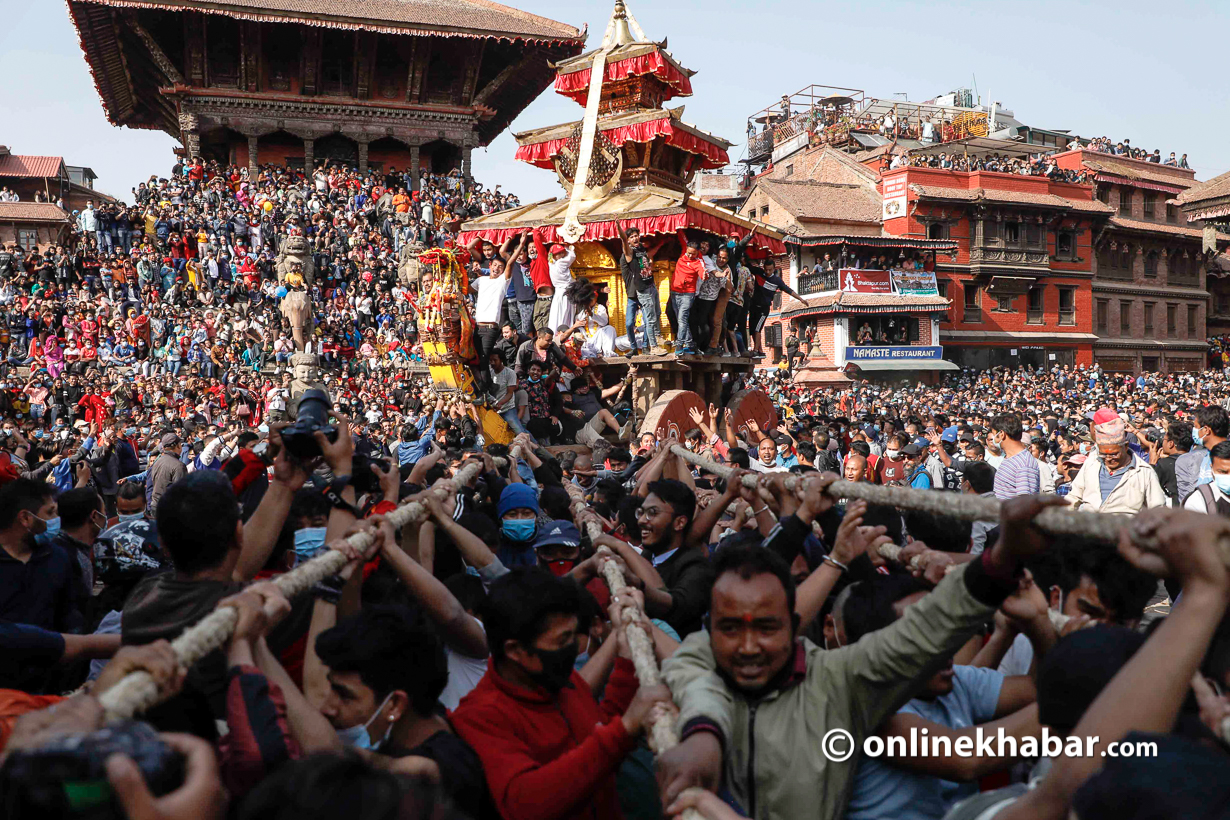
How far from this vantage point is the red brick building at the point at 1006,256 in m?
40.1

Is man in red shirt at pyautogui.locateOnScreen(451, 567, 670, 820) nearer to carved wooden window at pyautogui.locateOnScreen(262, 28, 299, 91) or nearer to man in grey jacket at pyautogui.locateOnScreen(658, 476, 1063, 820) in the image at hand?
man in grey jacket at pyautogui.locateOnScreen(658, 476, 1063, 820)

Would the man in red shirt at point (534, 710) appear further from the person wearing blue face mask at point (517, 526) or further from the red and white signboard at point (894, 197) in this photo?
the red and white signboard at point (894, 197)

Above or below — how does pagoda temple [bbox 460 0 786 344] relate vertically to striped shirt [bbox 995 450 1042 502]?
above

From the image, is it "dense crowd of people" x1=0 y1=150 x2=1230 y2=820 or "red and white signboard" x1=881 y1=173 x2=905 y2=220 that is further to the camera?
"red and white signboard" x1=881 y1=173 x2=905 y2=220

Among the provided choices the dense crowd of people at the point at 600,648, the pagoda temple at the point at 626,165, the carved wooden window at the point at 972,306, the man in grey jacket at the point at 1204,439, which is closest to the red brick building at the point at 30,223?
the pagoda temple at the point at 626,165

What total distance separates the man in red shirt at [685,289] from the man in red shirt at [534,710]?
9388mm

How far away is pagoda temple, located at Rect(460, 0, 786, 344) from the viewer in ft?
40.3

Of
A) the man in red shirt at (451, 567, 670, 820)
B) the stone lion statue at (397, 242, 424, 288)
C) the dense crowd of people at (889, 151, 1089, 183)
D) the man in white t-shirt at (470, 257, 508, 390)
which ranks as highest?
the dense crowd of people at (889, 151, 1089, 183)

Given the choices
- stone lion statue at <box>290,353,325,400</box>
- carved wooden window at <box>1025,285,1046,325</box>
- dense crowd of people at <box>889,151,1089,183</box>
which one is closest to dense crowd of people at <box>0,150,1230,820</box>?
stone lion statue at <box>290,353,325,400</box>

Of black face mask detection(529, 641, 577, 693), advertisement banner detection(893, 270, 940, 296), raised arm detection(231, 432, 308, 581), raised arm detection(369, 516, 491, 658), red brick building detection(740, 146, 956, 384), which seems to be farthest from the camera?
advertisement banner detection(893, 270, 940, 296)

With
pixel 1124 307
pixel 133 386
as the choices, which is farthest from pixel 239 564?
pixel 1124 307

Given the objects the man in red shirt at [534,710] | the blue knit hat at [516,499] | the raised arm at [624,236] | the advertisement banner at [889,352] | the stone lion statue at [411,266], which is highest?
the stone lion statue at [411,266]

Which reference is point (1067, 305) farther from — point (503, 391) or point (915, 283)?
point (503, 391)

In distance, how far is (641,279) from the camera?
12258 mm
